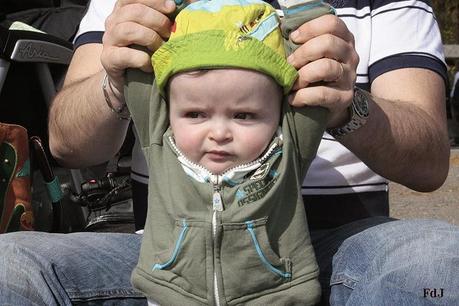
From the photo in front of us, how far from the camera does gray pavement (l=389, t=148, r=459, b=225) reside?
4.60 meters

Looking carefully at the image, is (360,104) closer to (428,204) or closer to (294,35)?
(294,35)

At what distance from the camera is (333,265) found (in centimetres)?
197

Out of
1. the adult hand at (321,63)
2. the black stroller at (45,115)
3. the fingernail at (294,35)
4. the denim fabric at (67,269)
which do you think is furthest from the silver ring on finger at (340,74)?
the black stroller at (45,115)

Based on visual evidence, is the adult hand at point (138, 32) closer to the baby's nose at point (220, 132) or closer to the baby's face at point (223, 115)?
the baby's face at point (223, 115)

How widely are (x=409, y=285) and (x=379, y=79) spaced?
0.72m

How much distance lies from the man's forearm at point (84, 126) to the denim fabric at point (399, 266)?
0.66m

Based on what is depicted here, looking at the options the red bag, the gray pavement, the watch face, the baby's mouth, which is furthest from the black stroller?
the gray pavement

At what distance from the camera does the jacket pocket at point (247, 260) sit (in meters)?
1.75

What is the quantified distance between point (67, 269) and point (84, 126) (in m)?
0.41

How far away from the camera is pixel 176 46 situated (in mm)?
1737

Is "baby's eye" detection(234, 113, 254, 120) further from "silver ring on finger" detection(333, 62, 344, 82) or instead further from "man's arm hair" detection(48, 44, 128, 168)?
"man's arm hair" detection(48, 44, 128, 168)

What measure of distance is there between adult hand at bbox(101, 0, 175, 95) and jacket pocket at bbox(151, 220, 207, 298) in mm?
361

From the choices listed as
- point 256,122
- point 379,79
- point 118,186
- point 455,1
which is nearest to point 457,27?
point 455,1

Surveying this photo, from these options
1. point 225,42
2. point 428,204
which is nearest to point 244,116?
point 225,42
